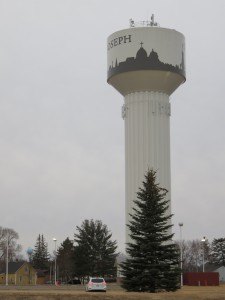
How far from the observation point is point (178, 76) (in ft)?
166

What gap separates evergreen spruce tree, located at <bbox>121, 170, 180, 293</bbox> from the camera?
35469 mm

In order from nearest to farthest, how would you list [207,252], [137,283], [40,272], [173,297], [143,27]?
[173,297], [137,283], [143,27], [40,272], [207,252]


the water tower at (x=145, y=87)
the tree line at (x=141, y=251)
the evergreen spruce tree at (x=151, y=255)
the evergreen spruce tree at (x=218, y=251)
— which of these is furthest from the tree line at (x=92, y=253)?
the evergreen spruce tree at (x=218, y=251)

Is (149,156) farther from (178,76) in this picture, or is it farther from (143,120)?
(178,76)

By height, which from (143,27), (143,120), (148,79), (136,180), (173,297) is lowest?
(173,297)

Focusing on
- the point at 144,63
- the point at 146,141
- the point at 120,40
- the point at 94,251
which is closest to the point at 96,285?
the point at 146,141

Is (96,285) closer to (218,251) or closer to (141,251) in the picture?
(141,251)

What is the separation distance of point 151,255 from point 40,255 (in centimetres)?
9825

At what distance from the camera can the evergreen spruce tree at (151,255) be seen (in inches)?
1396

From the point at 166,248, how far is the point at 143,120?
1713cm

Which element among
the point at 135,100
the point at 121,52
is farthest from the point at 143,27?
the point at 135,100

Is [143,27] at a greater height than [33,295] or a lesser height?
greater

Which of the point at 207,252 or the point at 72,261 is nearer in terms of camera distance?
the point at 72,261

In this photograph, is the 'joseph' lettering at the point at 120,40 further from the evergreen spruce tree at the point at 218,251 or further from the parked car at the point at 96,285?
the evergreen spruce tree at the point at 218,251
